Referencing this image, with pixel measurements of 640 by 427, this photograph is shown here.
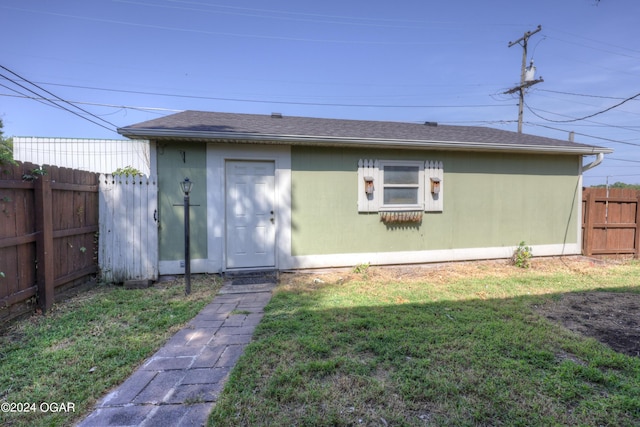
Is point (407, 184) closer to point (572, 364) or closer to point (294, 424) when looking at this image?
point (572, 364)

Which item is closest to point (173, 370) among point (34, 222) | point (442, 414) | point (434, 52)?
point (442, 414)

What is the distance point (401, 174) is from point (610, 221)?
518 cm

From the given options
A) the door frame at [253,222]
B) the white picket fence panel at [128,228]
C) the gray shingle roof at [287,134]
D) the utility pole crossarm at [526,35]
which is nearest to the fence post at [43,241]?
the white picket fence panel at [128,228]

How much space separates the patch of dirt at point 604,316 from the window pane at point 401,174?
9.94 feet

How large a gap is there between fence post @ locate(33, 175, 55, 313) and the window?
4494 millimetres

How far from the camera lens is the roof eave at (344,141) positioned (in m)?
4.68

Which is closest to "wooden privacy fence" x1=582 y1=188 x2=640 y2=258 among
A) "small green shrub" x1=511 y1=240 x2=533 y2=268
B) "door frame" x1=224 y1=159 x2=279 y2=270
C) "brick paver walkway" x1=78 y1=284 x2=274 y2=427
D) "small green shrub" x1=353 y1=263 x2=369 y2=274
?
"small green shrub" x1=511 y1=240 x2=533 y2=268

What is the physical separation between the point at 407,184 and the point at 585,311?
129 inches

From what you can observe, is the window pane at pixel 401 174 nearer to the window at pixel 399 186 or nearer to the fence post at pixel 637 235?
the window at pixel 399 186

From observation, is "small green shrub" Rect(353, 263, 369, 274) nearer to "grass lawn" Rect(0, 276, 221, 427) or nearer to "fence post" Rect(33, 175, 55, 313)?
"grass lawn" Rect(0, 276, 221, 427)

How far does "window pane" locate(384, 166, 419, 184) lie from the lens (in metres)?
5.93

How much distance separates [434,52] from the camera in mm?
11859

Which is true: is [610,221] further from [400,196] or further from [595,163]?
[400,196]

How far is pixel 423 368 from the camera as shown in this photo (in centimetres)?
225
